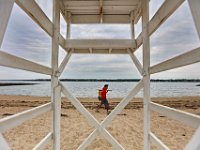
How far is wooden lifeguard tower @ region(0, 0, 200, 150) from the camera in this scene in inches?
41.9

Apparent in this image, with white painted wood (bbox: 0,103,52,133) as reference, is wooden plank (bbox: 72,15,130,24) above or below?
above

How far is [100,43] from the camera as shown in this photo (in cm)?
272

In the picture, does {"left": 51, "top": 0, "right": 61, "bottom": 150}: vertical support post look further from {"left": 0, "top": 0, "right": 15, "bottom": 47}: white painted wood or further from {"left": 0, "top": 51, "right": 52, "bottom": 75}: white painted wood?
{"left": 0, "top": 0, "right": 15, "bottom": 47}: white painted wood

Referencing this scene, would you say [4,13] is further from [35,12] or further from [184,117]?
[184,117]

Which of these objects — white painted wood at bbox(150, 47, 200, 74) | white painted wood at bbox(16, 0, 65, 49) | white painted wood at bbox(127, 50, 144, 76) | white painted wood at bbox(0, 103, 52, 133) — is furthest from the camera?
white painted wood at bbox(127, 50, 144, 76)

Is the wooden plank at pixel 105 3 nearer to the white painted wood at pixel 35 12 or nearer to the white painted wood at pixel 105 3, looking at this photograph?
the white painted wood at pixel 105 3

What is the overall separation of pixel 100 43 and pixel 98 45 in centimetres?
4

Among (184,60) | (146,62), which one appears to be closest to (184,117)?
(184,60)

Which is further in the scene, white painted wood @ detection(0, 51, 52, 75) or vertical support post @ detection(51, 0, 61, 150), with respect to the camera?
vertical support post @ detection(51, 0, 61, 150)

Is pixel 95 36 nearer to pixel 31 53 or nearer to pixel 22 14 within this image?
pixel 31 53

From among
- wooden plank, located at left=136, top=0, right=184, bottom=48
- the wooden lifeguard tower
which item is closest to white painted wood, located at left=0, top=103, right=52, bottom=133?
the wooden lifeguard tower

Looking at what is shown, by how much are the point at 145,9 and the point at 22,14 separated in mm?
1400

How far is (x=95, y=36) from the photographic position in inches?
113

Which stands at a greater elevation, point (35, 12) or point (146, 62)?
point (35, 12)
